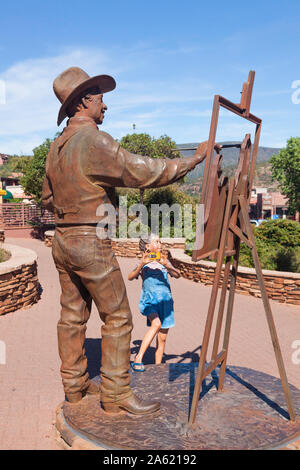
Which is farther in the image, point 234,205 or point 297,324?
point 297,324

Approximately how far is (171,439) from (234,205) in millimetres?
1929

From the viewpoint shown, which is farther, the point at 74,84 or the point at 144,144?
the point at 144,144

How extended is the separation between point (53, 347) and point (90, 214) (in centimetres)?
323

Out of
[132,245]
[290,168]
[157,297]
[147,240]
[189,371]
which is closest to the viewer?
[189,371]

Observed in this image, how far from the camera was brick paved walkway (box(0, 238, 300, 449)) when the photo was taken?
156 inches

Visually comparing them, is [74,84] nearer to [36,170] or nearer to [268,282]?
[268,282]

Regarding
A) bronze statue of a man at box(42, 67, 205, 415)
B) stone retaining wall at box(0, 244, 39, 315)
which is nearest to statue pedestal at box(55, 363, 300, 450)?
bronze statue of a man at box(42, 67, 205, 415)

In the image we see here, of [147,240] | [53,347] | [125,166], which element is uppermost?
[125,166]

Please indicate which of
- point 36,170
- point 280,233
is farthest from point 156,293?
point 36,170

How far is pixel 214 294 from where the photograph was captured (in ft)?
11.1

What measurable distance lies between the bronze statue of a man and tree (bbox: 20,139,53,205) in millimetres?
17948

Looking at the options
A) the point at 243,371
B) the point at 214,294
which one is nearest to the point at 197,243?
the point at 214,294

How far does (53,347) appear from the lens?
6.01m
